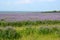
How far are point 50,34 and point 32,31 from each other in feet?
4.87

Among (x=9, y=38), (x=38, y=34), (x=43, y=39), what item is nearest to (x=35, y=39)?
(x=43, y=39)

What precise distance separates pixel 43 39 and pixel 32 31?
312 cm

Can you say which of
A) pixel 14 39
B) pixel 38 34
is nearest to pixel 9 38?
pixel 14 39

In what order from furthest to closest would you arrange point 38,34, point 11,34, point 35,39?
point 38,34 → point 11,34 → point 35,39

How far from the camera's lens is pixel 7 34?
47.1 ft

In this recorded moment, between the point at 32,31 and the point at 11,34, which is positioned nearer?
the point at 11,34

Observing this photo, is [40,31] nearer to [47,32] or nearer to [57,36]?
[47,32]

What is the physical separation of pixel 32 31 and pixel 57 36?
261 centimetres

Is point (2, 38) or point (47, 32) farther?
point (47, 32)

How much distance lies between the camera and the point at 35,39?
13297mm

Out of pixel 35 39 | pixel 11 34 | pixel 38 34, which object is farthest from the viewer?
pixel 38 34

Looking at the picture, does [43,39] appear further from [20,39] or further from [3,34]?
[3,34]

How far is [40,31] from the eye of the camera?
1642cm

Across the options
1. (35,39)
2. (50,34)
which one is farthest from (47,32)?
(35,39)
